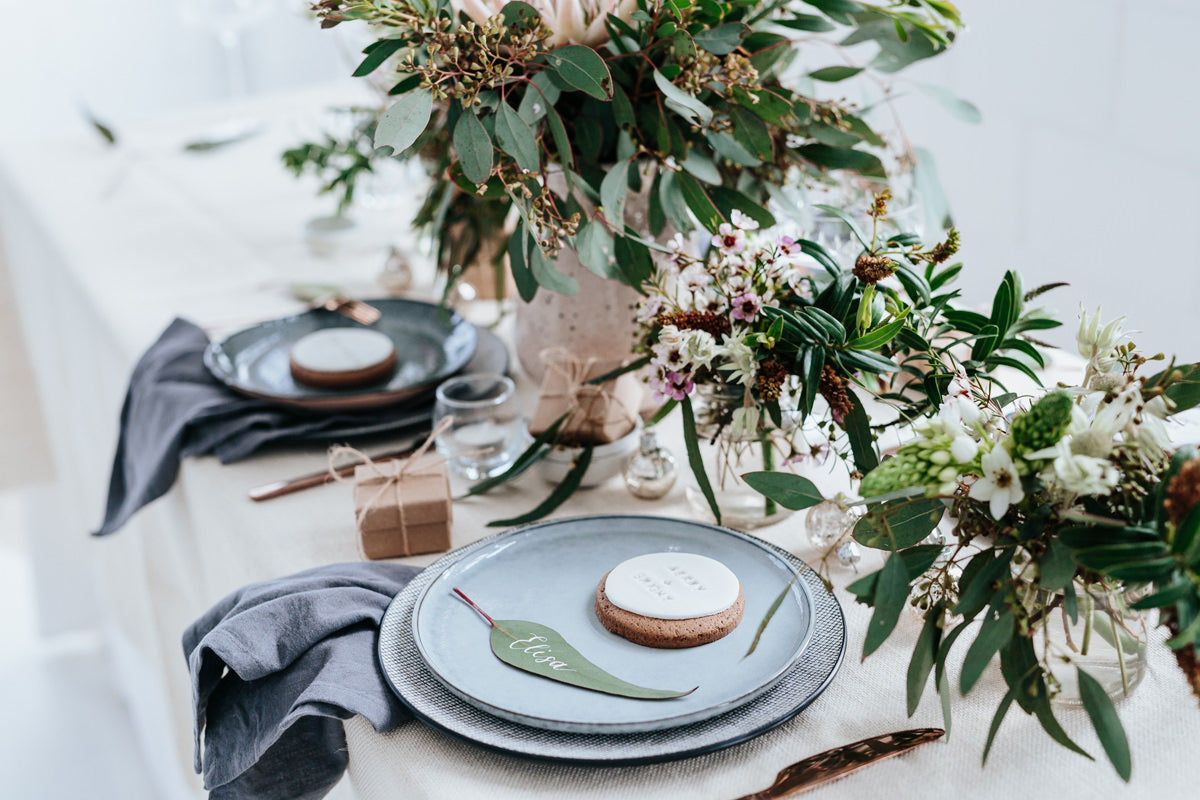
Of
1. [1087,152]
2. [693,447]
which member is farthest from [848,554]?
[1087,152]

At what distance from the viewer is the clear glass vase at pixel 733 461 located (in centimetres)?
76

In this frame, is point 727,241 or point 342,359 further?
point 342,359

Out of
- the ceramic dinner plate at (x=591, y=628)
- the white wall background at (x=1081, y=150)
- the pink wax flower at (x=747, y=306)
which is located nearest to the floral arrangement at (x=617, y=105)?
the pink wax flower at (x=747, y=306)

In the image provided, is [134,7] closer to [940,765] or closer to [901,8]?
[901,8]

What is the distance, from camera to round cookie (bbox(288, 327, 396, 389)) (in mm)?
990

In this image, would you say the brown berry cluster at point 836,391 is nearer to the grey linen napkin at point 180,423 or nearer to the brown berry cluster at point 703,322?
the brown berry cluster at point 703,322

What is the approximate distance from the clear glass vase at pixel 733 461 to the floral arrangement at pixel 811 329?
0.07 ft

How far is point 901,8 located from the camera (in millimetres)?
909

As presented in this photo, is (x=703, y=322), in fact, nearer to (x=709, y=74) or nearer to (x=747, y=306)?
(x=747, y=306)

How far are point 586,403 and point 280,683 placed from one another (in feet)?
1.09

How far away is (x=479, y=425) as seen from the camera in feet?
2.93

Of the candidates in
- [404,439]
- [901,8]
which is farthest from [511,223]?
[901,8]

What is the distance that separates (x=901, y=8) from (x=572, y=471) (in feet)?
1.64

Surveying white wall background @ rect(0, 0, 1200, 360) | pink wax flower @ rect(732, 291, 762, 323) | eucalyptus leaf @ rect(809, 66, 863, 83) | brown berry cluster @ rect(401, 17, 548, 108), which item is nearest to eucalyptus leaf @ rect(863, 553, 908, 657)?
pink wax flower @ rect(732, 291, 762, 323)
